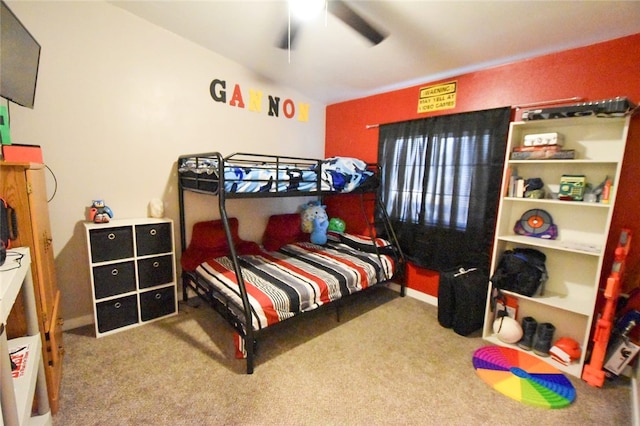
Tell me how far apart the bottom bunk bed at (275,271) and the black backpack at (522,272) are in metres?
0.95

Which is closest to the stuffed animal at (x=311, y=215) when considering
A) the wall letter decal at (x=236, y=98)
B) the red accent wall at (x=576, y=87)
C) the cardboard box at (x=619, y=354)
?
the red accent wall at (x=576, y=87)

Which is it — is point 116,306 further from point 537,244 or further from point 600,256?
point 600,256

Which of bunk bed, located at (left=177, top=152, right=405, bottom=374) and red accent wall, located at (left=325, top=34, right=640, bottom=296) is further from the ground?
red accent wall, located at (left=325, top=34, right=640, bottom=296)

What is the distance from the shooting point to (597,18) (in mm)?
1732

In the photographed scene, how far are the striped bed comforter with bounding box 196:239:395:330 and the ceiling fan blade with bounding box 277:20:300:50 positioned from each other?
1.83 m

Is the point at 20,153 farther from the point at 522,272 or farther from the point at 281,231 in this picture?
the point at 522,272

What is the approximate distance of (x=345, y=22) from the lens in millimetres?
1576

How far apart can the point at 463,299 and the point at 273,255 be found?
5.84 feet

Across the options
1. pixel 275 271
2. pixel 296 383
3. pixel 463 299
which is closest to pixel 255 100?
pixel 275 271

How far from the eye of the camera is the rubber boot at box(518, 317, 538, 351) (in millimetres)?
2225

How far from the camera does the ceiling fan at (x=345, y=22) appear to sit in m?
1.45

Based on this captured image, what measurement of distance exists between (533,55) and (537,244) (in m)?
1.45

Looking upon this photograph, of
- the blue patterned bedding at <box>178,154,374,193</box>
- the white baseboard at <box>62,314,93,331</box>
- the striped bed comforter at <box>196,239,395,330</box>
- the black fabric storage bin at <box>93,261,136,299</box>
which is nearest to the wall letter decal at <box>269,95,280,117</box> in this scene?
the blue patterned bedding at <box>178,154,374,193</box>

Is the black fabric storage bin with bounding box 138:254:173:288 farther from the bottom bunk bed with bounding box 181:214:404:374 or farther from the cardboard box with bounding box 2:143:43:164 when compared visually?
the cardboard box with bounding box 2:143:43:164
